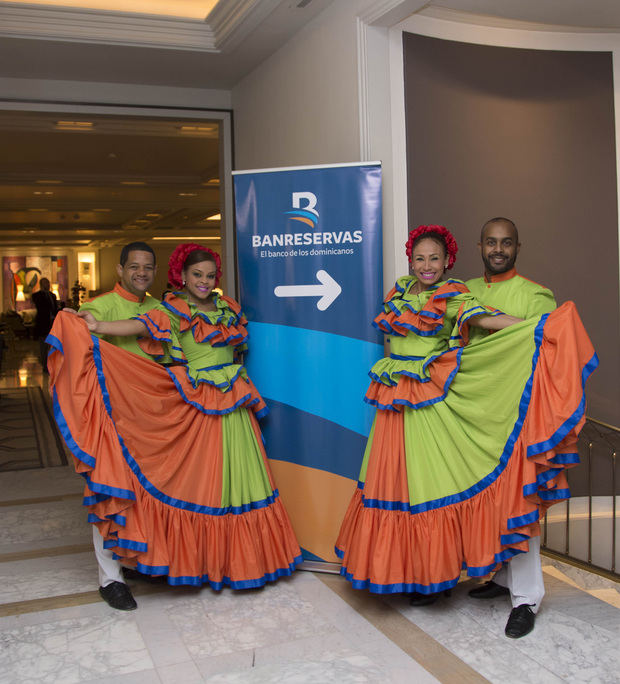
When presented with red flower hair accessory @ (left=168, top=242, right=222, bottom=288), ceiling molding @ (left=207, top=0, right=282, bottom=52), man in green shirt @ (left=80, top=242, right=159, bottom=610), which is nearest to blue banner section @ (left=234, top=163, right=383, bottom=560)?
red flower hair accessory @ (left=168, top=242, right=222, bottom=288)

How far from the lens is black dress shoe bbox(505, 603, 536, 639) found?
2.92 metres

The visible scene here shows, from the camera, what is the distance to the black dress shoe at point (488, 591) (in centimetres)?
330

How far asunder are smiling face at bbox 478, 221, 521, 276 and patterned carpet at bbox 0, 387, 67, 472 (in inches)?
166

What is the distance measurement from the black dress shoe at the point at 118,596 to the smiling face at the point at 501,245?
214 centimetres

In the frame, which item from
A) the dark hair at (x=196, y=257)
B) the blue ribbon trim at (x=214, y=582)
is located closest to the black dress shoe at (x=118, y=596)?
the blue ribbon trim at (x=214, y=582)

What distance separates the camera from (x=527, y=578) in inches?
119

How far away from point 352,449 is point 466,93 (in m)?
2.36

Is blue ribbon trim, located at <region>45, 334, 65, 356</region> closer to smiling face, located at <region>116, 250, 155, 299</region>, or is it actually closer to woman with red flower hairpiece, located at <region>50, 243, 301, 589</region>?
woman with red flower hairpiece, located at <region>50, 243, 301, 589</region>

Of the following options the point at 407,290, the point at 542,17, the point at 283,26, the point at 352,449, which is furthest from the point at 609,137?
the point at 352,449

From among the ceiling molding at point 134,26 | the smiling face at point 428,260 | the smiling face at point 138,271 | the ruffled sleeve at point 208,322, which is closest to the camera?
the smiling face at point 428,260

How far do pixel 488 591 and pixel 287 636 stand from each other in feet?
3.06

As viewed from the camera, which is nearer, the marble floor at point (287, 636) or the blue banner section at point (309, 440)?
the marble floor at point (287, 636)

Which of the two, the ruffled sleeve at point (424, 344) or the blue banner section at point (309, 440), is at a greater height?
the ruffled sleeve at point (424, 344)

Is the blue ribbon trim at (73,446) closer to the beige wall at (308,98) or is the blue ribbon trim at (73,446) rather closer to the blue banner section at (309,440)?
the blue banner section at (309,440)
